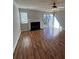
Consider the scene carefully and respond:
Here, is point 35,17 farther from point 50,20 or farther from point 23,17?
point 50,20

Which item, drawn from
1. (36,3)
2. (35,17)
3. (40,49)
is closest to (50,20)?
(35,17)

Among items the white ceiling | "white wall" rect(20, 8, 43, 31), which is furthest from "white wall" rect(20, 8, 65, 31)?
the white ceiling

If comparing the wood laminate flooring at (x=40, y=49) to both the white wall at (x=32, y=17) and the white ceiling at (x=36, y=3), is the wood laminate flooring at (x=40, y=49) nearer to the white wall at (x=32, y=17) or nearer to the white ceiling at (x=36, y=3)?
the white ceiling at (x=36, y=3)

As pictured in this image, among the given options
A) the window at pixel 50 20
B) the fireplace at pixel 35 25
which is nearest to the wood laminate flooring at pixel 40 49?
the fireplace at pixel 35 25

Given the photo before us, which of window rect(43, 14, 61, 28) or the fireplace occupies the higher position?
window rect(43, 14, 61, 28)

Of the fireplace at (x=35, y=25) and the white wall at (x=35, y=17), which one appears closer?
the white wall at (x=35, y=17)

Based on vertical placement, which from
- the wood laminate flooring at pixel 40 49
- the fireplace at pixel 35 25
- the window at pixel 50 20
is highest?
the window at pixel 50 20

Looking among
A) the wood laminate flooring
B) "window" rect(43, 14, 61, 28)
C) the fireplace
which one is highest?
"window" rect(43, 14, 61, 28)

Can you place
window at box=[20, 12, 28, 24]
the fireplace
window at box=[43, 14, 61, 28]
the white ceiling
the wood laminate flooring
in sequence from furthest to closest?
window at box=[43, 14, 61, 28], the fireplace, window at box=[20, 12, 28, 24], the white ceiling, the wood laminate flooring

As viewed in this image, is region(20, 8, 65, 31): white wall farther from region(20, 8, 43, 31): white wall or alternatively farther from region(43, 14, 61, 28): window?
region(43, 14, 61, 28): window
